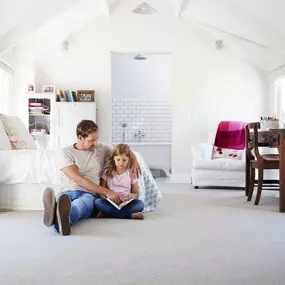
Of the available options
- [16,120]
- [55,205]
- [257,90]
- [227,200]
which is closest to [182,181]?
[257,90]

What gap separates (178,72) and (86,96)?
1.45 meters

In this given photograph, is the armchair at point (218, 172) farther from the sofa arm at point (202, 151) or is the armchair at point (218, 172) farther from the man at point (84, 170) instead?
the man at point (84, 170)

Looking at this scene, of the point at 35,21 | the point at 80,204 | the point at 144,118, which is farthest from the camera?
the point at 144,118

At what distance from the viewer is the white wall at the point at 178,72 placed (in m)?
6.97

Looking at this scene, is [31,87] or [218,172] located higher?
[31,87]

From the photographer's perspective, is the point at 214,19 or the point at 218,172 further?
the point at 214,19

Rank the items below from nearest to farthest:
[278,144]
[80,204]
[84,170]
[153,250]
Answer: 1. [153,250]
2. [80,204]
3. [84,170]
4. [278,144]

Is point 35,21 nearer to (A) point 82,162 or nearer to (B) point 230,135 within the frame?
(A) point 82,162

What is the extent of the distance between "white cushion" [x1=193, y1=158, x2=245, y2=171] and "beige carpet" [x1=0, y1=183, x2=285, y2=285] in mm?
2014

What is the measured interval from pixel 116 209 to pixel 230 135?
11.0 ft

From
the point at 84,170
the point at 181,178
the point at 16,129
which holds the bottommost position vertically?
the point at 181,178

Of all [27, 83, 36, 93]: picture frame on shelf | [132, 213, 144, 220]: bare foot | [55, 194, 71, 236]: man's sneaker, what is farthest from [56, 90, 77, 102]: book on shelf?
[55, 194, 71, 236]: man's sneaker

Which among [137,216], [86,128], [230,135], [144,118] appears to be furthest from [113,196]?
[144,118]

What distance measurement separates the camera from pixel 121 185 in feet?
11.8
